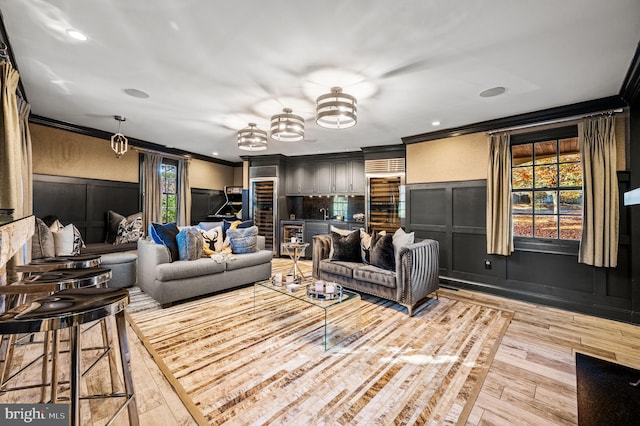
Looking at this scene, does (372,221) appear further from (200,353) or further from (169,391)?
(169,391)

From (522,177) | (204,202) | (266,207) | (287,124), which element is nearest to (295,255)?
(287,124)

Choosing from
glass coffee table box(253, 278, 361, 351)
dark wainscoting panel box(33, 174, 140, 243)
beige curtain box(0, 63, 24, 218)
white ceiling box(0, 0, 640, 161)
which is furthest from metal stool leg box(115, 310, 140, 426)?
dark wainscoting panel box(33, 174, 140, 243)

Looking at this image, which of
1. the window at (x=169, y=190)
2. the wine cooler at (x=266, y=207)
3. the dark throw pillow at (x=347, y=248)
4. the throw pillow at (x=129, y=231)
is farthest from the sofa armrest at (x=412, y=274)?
the window at (x=169, y=190)

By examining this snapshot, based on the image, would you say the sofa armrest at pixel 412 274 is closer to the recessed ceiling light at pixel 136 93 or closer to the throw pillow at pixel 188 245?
the throw pillow at pixel 188 245

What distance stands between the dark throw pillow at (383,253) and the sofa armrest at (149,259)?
265 cm

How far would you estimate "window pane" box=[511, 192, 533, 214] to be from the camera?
149 inches

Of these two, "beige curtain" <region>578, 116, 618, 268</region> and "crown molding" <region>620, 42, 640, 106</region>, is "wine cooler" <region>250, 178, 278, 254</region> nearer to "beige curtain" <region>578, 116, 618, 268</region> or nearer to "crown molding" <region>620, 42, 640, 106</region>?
"beige curtain" <region>578, 116, 618, 268</region>

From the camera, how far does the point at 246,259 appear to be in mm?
4117

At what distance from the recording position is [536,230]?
374 cm

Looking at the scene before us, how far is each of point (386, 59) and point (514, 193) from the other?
2901 millimetres

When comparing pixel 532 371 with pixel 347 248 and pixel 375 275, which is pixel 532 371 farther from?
pixel 347 248

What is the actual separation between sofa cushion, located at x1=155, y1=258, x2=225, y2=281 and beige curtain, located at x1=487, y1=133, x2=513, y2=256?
387 cm

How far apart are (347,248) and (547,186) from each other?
2.81 metres

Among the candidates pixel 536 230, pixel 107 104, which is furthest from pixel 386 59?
pixel 107 104
